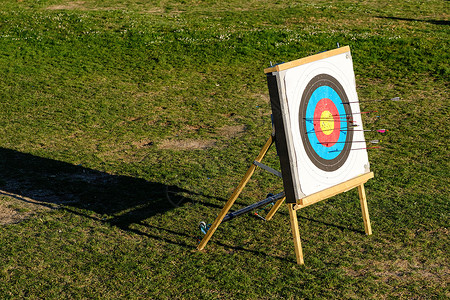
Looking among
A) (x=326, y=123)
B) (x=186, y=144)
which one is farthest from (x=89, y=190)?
(x=326, y=123)

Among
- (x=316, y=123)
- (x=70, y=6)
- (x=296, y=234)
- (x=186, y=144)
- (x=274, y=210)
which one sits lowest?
(x=274, y=210)

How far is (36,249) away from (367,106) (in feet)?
28.7

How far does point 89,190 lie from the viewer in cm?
968

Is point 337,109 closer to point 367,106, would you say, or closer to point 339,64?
point 339,64

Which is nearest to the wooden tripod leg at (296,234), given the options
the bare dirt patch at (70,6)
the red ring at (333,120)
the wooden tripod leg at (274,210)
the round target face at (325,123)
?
the round target face at (325,123)

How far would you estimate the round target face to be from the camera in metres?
7.31

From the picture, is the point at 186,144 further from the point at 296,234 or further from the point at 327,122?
the point at 296,234

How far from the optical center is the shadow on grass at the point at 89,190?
29.5ft

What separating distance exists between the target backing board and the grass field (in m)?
1.06

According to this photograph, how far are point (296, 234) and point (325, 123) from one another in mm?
1588

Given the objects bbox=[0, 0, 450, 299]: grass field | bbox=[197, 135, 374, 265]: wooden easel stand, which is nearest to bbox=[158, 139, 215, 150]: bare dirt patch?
bbox=[0, 0, 450, 299]: grass field

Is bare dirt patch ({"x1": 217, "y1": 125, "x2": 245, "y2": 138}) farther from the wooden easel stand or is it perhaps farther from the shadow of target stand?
the shadow of target stand

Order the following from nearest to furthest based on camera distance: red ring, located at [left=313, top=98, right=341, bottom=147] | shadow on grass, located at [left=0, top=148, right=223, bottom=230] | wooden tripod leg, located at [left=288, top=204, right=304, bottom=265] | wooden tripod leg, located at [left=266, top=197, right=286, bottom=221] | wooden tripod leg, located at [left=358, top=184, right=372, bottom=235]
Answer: wooden tripod leg, located at [left=288, top=204, right=304, bottom=265] → red ring, located at [left=313, top=98, right=341, bottom=147] → wooden tripod leg, located at [left=358, top=184, right=372, bottom=235] → wooden tripod leg, located at [left=266, top=197, right=286, bottom=221] → shadow on grass, located at [left=0, top=148, right=223, bottom=230]

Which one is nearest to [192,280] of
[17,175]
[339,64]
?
[339,64]
